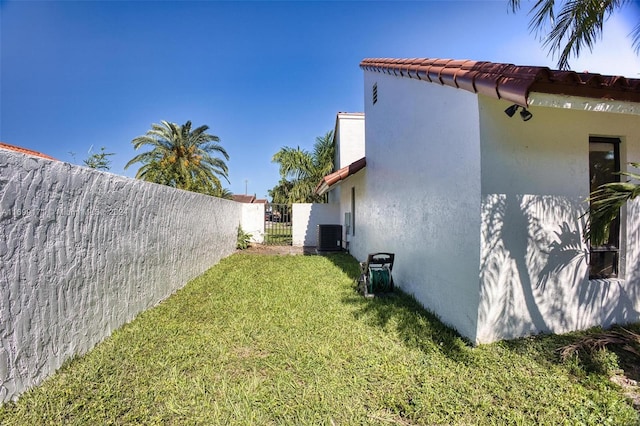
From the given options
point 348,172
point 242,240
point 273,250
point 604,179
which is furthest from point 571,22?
point 242,240

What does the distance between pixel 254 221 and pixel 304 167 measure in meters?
10.6

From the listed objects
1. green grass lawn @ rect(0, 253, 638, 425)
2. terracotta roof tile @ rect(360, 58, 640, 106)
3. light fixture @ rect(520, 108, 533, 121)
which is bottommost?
green grass lawn @ rect(0, 253, 638, 425)

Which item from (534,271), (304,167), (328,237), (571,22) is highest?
(304,167)

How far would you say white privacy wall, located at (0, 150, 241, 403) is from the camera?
8.50 ft

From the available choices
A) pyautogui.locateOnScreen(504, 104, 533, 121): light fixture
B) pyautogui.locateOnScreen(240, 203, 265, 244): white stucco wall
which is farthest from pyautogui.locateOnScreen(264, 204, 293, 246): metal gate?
pyautogui.locateOnScreen(504, 104, 533, 121): light fixture

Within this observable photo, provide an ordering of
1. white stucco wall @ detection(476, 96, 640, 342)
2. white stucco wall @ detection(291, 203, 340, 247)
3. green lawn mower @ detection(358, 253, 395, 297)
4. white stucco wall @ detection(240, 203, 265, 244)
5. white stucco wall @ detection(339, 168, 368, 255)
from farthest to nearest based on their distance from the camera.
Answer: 1. white stucco wall @ detection(291, 203, 340, 247)
2. white stucco wall @ detection(240, 203, 265, 244)
3. white stucco wall @ detection(339, 168, 368, 255)
4. green lawn mower @ detection(358, 253, 395, 297)
5. white stucco wall @ detection(476, 96, 640, 342)

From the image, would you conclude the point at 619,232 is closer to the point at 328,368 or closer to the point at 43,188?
the point at 328,368

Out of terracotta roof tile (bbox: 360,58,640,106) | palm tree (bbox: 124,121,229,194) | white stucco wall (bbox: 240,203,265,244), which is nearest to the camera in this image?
terracotta roof tile (bbox: 360,58,640,106)

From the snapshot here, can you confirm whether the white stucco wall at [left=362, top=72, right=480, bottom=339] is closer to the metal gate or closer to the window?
the window

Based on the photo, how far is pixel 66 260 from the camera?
3240mm

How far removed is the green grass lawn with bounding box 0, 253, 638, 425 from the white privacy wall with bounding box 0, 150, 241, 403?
0.29 m

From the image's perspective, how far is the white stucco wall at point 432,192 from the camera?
3805 millimetres

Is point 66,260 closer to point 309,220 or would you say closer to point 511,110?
point 511,110

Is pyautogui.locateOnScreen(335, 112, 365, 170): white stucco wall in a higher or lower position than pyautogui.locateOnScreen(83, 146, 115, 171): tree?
higher
